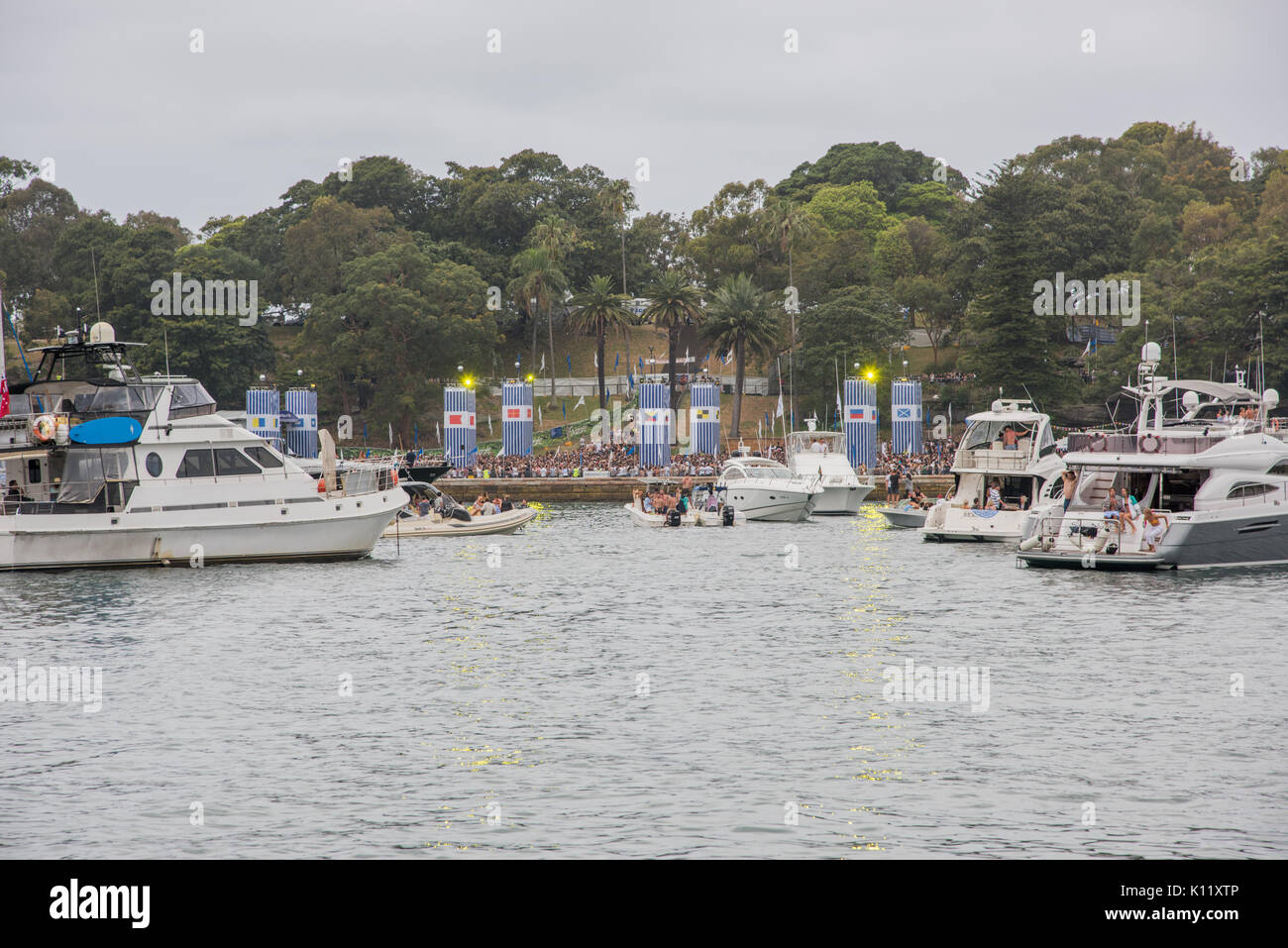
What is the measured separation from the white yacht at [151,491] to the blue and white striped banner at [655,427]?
4003cm

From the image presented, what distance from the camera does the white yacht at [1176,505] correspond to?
118ft

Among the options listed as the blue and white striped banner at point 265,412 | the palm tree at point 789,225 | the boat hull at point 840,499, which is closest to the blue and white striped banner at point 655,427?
the boat hull at point 840,499

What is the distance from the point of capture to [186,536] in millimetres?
40625

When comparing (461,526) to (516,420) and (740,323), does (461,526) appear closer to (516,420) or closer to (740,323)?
(516,420)

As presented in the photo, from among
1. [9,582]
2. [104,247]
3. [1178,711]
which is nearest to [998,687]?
[1178,711]

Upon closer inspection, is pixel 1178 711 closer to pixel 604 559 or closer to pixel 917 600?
pixel 917 600

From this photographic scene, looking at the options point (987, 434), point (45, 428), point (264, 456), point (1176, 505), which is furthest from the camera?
point (987, 434)

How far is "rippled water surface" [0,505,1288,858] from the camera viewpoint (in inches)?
551

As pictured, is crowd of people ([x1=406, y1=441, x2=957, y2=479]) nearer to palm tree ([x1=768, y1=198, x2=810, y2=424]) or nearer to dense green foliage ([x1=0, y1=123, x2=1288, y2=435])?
dense green foliage ([x1=0, y1=123, x2=1288, y2=435])

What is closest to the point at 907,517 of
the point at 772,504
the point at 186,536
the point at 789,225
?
the point at 772,504

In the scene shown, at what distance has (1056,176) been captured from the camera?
125 meters

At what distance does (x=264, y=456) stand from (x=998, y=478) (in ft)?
90.9

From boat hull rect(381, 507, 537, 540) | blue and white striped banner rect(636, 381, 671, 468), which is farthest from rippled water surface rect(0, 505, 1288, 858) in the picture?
blue and white striped banner rect(636, 381, 671, 468)

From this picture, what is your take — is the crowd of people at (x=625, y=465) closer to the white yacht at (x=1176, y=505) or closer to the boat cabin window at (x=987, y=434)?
the boat cabin window at (x=987, y=434)
